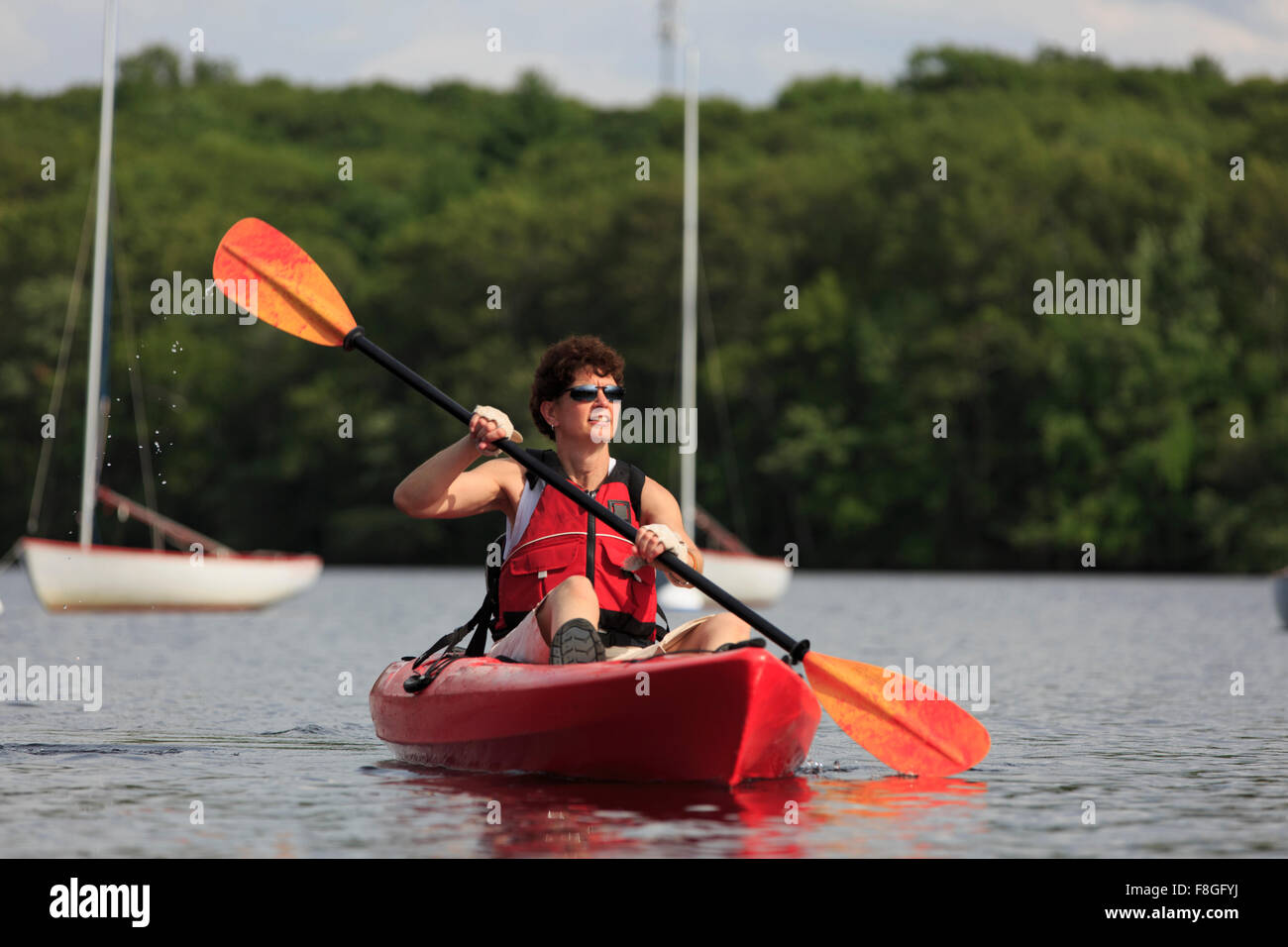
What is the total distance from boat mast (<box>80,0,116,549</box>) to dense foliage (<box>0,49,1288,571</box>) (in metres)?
21.8

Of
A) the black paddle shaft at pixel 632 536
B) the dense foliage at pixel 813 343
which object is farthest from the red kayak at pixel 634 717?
the dense foliage at pixel 813 343

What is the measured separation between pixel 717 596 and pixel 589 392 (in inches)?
42.4

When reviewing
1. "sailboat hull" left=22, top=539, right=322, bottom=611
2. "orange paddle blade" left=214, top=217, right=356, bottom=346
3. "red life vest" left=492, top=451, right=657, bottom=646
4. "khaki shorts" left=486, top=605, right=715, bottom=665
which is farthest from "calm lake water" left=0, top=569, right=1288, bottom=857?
"sailboat hull" left=22, top=539, right=322, bottom=611

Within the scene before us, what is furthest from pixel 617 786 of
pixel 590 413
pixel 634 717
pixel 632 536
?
pixel 590 413

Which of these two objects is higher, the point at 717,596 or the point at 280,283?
the point at 280,283

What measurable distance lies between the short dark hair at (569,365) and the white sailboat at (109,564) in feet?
47.0

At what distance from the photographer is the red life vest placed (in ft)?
25.3

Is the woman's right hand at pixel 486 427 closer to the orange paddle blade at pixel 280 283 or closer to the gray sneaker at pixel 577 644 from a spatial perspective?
the gray sneaker at pixel 577 644

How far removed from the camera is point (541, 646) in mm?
7738

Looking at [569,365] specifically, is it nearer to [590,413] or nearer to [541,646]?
[590,413]

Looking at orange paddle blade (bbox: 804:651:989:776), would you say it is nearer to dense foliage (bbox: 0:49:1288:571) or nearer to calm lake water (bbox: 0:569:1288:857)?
calm lake water (bbox: 0:569:1288:857)

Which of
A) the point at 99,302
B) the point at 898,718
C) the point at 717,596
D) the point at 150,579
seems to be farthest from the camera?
the point at 150,579
